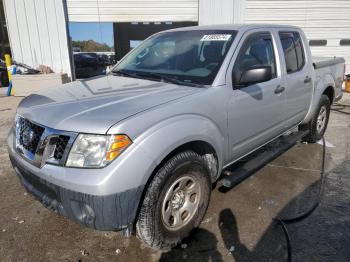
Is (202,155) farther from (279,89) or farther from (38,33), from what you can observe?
(38,33)

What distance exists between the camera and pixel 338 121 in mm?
6922

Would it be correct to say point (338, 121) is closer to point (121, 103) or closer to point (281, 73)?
point (281, 73)

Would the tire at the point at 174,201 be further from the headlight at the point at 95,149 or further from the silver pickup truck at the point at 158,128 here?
the headlight at the point at 95,149

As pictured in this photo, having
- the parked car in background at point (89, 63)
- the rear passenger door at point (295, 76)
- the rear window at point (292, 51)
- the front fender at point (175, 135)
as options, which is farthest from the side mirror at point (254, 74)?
the parked car in background at point (89, 63)

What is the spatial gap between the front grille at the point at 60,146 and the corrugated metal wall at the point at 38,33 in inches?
376

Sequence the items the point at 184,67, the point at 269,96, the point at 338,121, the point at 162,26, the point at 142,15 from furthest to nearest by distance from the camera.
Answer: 1. the point at 162,26
2. the point at 142,15
3. the point at 338,121
4. the point at 269,96
5. the point at 184,67

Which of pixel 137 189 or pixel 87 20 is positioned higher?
pixel 87 20

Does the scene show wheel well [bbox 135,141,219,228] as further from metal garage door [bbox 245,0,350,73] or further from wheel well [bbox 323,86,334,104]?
metal garage door [bbox 245,0,350,73]

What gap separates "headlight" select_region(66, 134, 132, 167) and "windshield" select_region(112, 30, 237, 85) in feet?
3.51

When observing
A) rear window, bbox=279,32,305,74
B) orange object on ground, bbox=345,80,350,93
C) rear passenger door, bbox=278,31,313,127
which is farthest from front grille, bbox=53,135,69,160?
orange object on ground, bbox=345,80,350,93

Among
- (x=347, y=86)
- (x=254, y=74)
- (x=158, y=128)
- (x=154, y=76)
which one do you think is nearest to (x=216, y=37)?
(x=254, y=74)

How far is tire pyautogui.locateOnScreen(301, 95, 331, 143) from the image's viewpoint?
4949 mm

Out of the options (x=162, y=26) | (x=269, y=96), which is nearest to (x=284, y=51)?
(x=269, y=96)

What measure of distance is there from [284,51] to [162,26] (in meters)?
22.1
